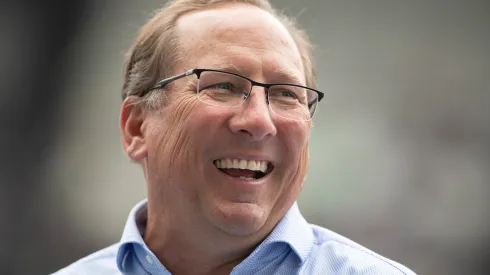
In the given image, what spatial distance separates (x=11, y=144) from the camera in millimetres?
4707

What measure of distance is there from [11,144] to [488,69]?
12.7ft

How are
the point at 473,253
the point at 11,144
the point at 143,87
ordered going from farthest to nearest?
1. the point at 11,144
2. the point at 473,253
3. the point at 143,87

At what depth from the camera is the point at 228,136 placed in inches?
61.7

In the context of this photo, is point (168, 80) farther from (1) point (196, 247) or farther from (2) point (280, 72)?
(1) point (196, 247)

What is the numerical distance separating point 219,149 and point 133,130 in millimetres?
427

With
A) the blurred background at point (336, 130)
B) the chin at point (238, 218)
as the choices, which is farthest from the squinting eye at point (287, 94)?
the blurred background at point (336, 130)

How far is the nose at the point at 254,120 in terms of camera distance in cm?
154

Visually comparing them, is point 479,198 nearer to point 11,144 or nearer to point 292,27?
point 292,27

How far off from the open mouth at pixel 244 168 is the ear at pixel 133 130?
0.30m

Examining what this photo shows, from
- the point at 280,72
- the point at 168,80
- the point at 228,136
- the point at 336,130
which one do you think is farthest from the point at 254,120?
the point at 336,130

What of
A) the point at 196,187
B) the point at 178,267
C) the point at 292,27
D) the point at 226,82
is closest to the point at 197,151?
the point at 196,187

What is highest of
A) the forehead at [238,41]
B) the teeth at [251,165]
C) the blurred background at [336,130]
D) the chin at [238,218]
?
the forehead at [238,41]

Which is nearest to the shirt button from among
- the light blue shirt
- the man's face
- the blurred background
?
the light blue shirt

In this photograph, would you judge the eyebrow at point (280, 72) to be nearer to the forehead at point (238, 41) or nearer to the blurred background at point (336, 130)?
the forehead at point (238, 41)
